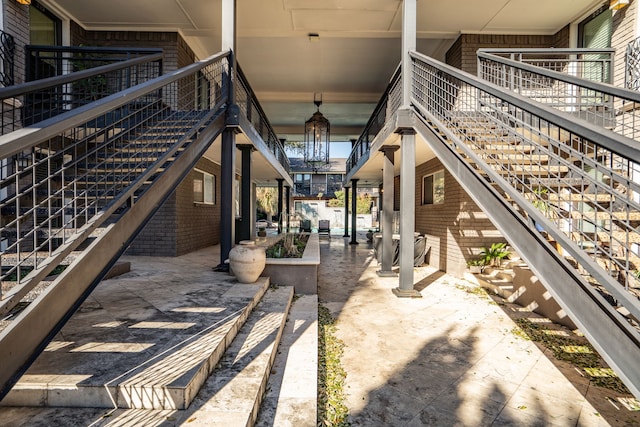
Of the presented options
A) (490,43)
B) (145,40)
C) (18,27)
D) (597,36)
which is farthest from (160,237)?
(597,36)

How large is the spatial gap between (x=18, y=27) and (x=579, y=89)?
972 centimetres

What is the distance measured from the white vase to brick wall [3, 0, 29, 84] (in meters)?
4.81

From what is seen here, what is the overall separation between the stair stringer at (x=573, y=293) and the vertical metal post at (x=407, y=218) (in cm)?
182

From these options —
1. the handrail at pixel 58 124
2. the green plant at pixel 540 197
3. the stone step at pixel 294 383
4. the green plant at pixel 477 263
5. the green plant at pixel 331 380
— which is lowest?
the green plant at pixel 331 380

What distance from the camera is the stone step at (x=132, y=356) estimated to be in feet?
5.85

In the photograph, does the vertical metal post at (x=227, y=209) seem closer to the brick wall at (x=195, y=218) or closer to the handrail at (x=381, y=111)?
the brick wall at (x=195, y=218)

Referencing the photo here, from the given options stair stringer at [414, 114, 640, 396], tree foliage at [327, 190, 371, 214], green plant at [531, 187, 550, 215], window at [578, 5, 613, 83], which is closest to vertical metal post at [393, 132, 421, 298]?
green plant at [531, 187, 550, 215]

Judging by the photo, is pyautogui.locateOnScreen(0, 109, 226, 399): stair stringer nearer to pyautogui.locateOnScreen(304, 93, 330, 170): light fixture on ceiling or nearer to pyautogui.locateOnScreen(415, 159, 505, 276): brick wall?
pyautogui.locateOnScreen(304, 93, 330, 170): light fixture on ceiling

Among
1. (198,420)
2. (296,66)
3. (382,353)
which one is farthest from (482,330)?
(296,66)

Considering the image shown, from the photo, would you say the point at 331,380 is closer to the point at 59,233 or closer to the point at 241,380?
the point at 241,380

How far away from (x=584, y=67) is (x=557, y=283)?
22.1 ft

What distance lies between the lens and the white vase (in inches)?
168

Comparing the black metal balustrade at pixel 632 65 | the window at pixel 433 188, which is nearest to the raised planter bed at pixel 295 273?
the window at pixel 433 188

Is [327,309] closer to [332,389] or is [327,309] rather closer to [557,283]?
[332,389]
